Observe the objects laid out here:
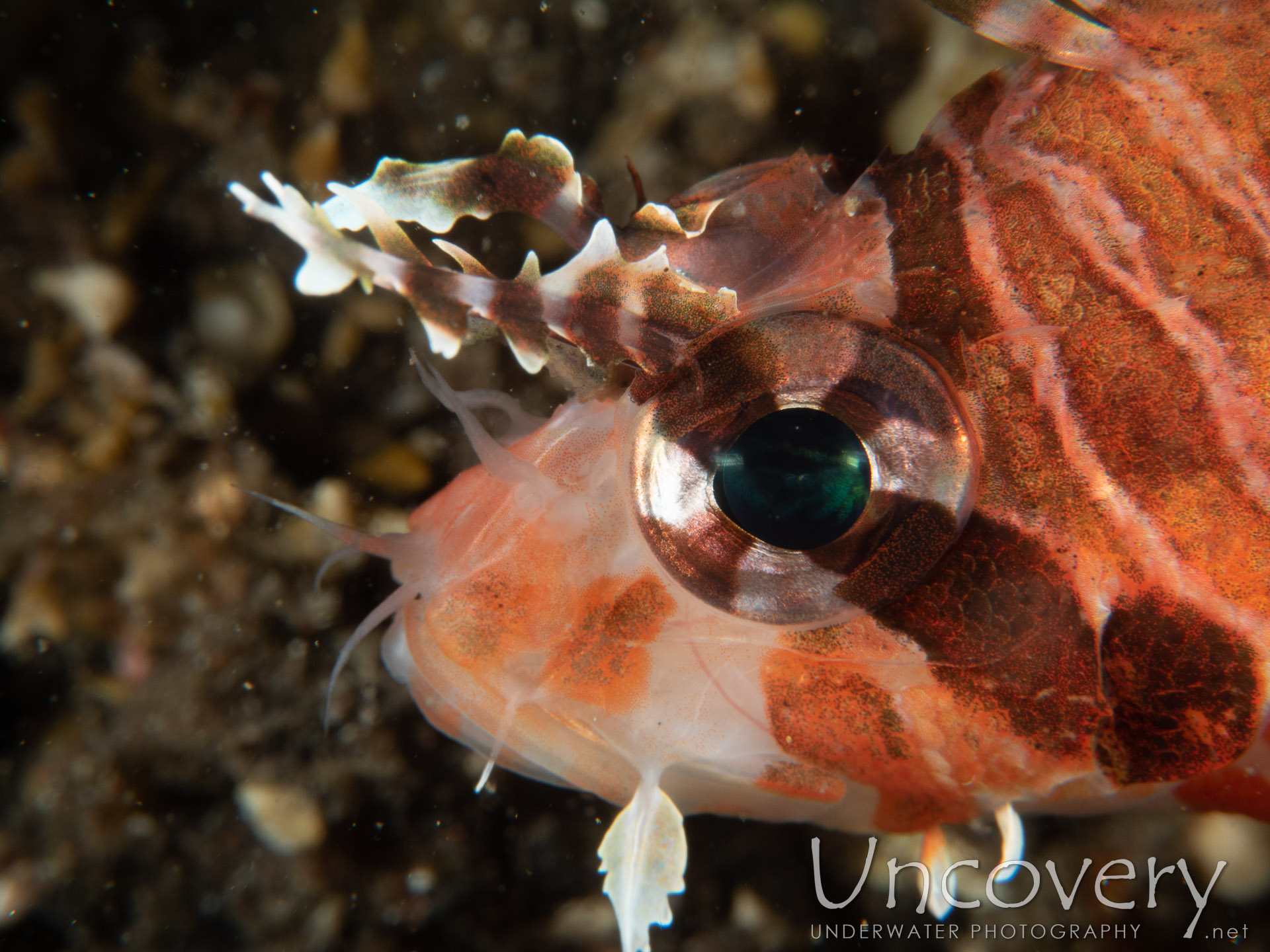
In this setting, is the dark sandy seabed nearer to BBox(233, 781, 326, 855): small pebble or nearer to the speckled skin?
BBox(233, 781, 326, 855): small pebble

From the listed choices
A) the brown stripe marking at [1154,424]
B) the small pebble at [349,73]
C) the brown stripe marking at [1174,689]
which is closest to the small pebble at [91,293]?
the small pebble at [349,73]

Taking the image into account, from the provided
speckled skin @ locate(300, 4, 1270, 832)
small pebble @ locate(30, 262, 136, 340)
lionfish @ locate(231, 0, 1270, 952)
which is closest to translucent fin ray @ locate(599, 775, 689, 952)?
lionfish @ locate(231, 0, 1270, 952)

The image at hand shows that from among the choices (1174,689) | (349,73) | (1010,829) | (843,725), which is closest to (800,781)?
(843,725)

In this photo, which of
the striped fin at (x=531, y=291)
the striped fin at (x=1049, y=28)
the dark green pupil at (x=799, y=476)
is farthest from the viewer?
the striped fin at (x=1049, y=28)

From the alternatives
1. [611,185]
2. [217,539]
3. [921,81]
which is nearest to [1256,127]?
[921,81]

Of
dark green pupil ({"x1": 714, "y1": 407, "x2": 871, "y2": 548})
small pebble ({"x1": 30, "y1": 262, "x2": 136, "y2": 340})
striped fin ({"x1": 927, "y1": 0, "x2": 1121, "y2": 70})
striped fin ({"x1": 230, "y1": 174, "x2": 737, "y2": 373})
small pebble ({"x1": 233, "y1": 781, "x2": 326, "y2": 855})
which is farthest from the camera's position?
small pebble ({"x1": 233, "y1": 781, "x2": 326, "y2": 855})

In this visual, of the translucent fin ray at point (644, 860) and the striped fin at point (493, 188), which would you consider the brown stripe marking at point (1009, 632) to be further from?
the striped fin at point (493, 188)
